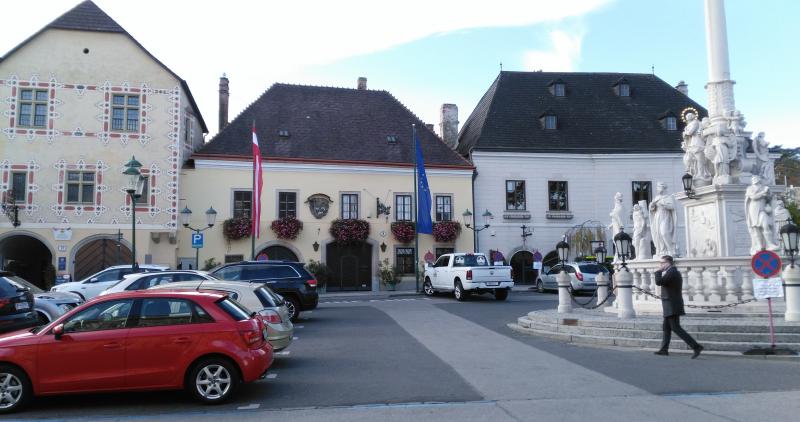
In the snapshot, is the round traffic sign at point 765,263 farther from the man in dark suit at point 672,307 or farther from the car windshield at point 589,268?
the car windshield at point 589,268

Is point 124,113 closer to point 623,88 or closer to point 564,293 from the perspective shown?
point 564,293

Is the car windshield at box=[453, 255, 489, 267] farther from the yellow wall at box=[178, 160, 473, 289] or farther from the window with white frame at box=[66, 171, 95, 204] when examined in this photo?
the window with white frame at box=[66, 171, 95, 204]

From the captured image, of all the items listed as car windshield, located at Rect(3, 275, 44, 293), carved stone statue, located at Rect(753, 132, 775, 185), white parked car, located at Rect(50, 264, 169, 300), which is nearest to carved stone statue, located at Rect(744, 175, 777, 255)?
carved stone statue, located at Rect(753, 132, 775, 185)

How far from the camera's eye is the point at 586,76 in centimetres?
4166

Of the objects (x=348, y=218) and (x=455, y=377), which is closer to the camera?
(x=455, y=377)

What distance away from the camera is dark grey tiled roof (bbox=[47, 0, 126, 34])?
29281 millimetres

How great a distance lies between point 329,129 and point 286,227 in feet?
21.9

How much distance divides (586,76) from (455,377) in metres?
36.2

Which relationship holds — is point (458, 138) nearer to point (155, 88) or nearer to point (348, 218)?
point (348, 218)

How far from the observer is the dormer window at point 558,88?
40.2 metres

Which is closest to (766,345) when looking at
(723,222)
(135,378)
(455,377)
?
(723,222)

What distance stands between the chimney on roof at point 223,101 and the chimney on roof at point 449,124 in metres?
13.9

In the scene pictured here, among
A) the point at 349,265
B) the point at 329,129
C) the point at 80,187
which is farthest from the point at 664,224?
the point at 80,187

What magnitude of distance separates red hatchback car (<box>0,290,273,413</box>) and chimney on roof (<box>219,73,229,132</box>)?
3053 cm
